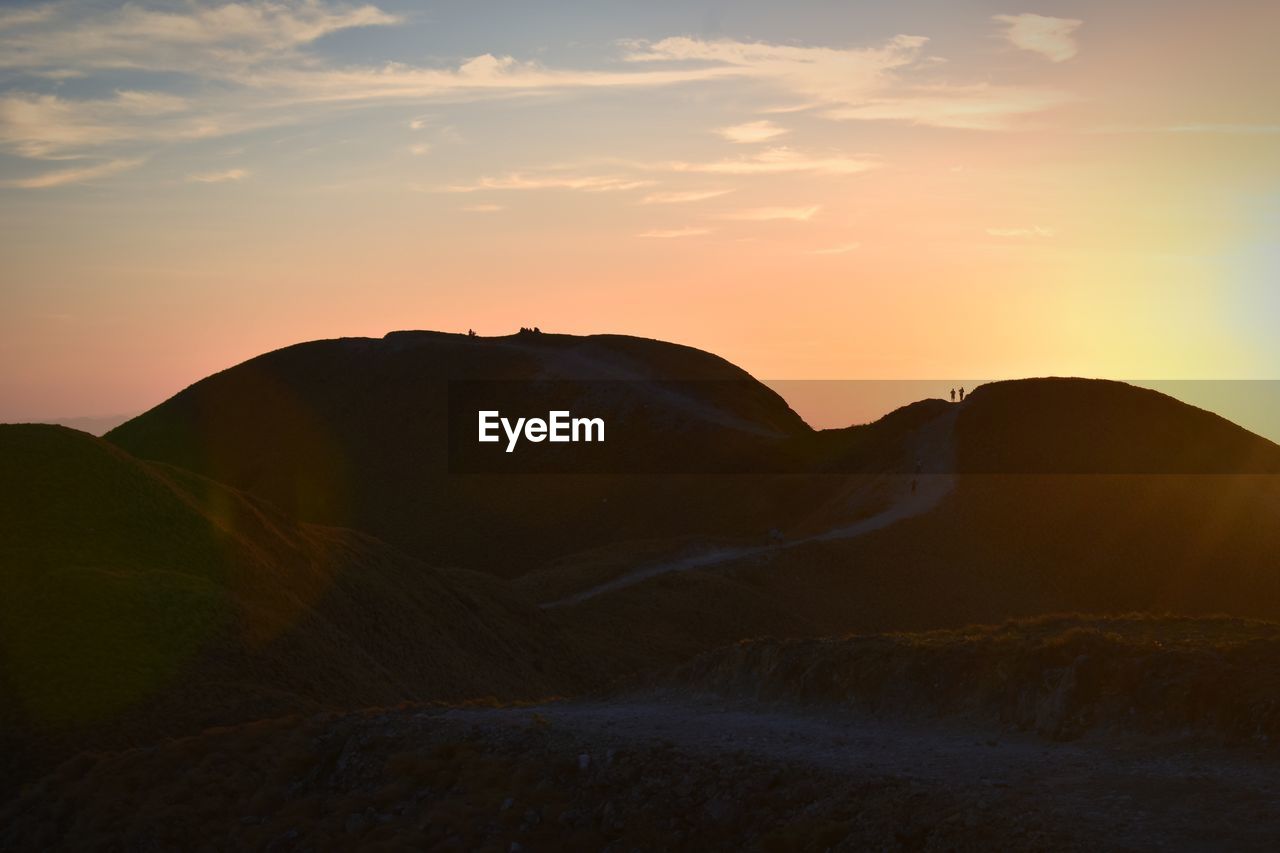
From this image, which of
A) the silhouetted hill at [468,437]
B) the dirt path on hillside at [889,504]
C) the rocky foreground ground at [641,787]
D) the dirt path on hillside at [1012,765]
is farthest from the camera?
the silhouetted hill at [468,437]

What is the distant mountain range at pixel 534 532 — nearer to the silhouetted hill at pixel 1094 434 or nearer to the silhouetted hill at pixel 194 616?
the silhouetted hill at pixel 194 616

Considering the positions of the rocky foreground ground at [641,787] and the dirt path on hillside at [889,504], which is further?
the dirt path on hillside at [889,504]

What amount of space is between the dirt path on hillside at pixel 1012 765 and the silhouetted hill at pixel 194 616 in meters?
9.94

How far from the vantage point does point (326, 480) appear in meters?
91.2

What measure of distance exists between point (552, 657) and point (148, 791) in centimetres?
1959

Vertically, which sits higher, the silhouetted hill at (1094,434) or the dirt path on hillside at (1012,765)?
the silhouetted hill at (1094,434)

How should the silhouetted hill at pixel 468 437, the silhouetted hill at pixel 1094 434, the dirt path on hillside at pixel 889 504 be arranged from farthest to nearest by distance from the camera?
1. the silhouetted hill at pixel 468 437
2. the silhouetted hill at pixel 1094 434
3. the dirt path on hillside at pixel 889 504

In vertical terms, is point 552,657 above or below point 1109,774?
below

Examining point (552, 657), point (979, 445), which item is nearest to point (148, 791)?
point (552, 657)

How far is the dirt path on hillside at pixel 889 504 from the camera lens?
51812 millimetres

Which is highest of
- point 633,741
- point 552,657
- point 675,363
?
point 675,363

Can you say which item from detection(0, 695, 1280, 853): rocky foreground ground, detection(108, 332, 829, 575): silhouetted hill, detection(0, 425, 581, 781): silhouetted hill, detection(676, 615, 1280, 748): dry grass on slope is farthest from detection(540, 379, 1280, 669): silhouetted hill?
detection(0, 695, 1280, 853): rocky foreground ground

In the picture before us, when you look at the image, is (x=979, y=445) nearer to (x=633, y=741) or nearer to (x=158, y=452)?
(x=633, y=741)

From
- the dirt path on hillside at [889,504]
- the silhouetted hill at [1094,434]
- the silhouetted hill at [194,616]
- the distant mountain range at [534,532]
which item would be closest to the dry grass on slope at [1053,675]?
the silhouetted hill at [194,616]
